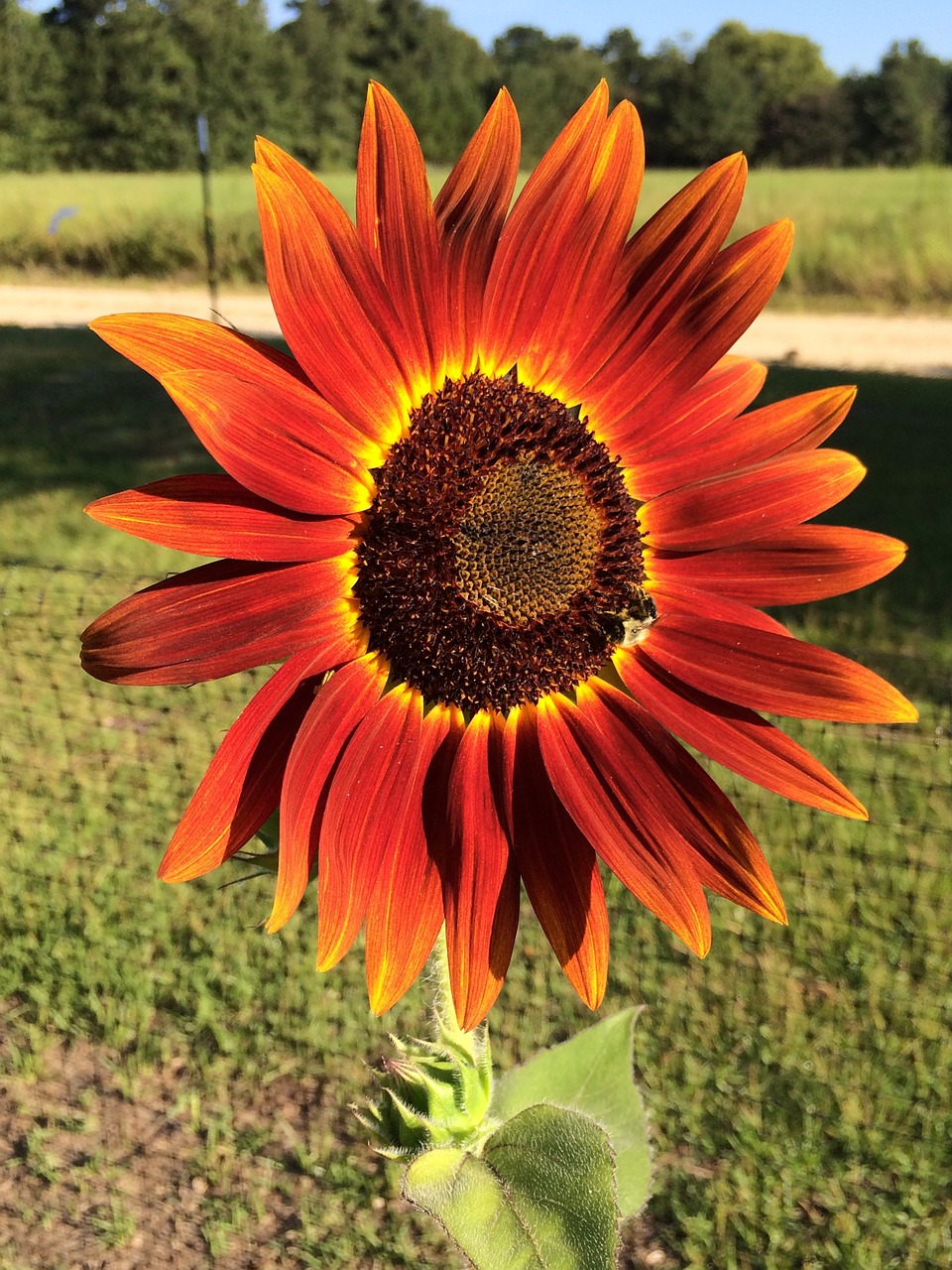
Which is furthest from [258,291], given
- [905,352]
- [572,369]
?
[572,369]

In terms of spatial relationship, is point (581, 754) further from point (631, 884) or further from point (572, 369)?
point (572, 369)

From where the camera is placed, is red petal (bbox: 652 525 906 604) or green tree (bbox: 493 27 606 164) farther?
green tree (bbox: 493 27 606 164)

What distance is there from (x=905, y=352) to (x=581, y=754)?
14.7 m

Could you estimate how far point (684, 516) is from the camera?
44.6 inches

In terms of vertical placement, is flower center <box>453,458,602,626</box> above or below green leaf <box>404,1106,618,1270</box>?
above

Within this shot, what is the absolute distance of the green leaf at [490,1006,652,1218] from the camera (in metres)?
1.67

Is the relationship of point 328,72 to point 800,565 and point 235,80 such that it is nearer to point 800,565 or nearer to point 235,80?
point 235,80

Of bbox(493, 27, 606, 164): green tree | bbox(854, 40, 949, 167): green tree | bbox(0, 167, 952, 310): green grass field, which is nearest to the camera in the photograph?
bbox(0, 167, 952, 310): green grass field

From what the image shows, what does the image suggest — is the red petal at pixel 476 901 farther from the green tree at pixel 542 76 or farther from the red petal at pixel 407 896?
the green tree at pixel 542 76

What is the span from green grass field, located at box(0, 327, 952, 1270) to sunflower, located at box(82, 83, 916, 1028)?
1054 millimetres

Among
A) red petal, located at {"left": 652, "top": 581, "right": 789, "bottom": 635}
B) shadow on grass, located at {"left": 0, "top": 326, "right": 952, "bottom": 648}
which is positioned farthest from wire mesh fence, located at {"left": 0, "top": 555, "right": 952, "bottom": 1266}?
red petal, located at {"left": 652, "top": 581, "right": 789, "bottom": 635}

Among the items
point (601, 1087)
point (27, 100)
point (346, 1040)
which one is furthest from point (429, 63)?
point (601, 1087)

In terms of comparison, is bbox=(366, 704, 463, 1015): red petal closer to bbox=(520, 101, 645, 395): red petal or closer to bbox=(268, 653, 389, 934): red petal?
bbox=(268, 653, 389, 934): red petal

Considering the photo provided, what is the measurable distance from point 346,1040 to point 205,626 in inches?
99.7
